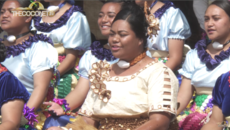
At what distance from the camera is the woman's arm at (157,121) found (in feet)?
9.16

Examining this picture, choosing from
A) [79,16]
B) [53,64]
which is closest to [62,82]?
[53,64]

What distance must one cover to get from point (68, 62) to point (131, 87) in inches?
69.7

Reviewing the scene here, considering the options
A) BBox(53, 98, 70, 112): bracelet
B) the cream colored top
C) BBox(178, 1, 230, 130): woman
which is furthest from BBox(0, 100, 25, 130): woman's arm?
BBox(178, 1, 230, 130): woman

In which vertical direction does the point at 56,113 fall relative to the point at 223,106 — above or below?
below

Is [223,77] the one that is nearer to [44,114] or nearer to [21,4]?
[44,114]

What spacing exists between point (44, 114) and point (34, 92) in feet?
0.94

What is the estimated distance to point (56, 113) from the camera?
357cm

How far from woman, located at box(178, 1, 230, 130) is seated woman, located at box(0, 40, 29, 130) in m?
1.51


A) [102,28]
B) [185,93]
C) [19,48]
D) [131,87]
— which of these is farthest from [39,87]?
[185,93]

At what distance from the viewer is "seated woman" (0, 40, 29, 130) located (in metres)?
2.94

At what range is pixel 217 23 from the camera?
12.4 ft

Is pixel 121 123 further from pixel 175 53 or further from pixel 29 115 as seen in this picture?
pixel 175 53

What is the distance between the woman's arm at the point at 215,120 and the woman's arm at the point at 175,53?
124cm

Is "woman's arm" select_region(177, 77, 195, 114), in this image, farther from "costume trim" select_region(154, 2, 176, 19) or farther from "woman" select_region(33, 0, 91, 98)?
"woman" select_region(33, 0, 91, 98)
